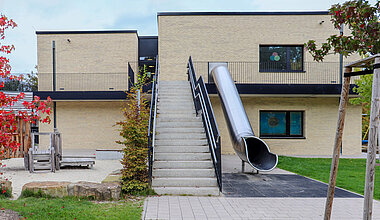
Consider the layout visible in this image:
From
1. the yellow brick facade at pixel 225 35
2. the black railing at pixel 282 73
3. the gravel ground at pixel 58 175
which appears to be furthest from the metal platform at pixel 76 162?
the black railing at pixel 282 73

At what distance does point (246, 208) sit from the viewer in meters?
5.34

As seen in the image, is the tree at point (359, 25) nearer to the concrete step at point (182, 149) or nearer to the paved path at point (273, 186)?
the paved path at point (273, 186)

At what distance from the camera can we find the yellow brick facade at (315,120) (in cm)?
1527

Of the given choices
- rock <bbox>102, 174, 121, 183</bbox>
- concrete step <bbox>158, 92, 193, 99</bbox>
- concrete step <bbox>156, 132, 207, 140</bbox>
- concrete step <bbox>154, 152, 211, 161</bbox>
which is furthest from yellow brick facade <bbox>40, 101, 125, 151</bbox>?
rock <bbox>102, 174, 121, 183</bbox>

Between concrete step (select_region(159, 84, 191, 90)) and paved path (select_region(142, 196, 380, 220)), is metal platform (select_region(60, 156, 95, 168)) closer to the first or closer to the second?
concrete step (select_region(159, 84, 191, 90))

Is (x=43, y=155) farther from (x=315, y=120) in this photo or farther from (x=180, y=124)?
(x=315, y=120)

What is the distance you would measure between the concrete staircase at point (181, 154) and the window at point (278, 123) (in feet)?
21.9

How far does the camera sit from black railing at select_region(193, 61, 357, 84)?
1545 cm

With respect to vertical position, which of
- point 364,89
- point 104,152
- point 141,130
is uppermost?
point 364,89

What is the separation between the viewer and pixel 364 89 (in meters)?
11.7

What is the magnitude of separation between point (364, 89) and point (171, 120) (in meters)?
8.24

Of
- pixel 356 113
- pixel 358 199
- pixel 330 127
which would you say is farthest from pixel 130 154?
pixel 356 113

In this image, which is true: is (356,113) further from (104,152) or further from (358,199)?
(104,152)

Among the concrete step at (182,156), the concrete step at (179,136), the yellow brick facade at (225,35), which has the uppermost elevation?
the yellow brick facade at (225,35)
